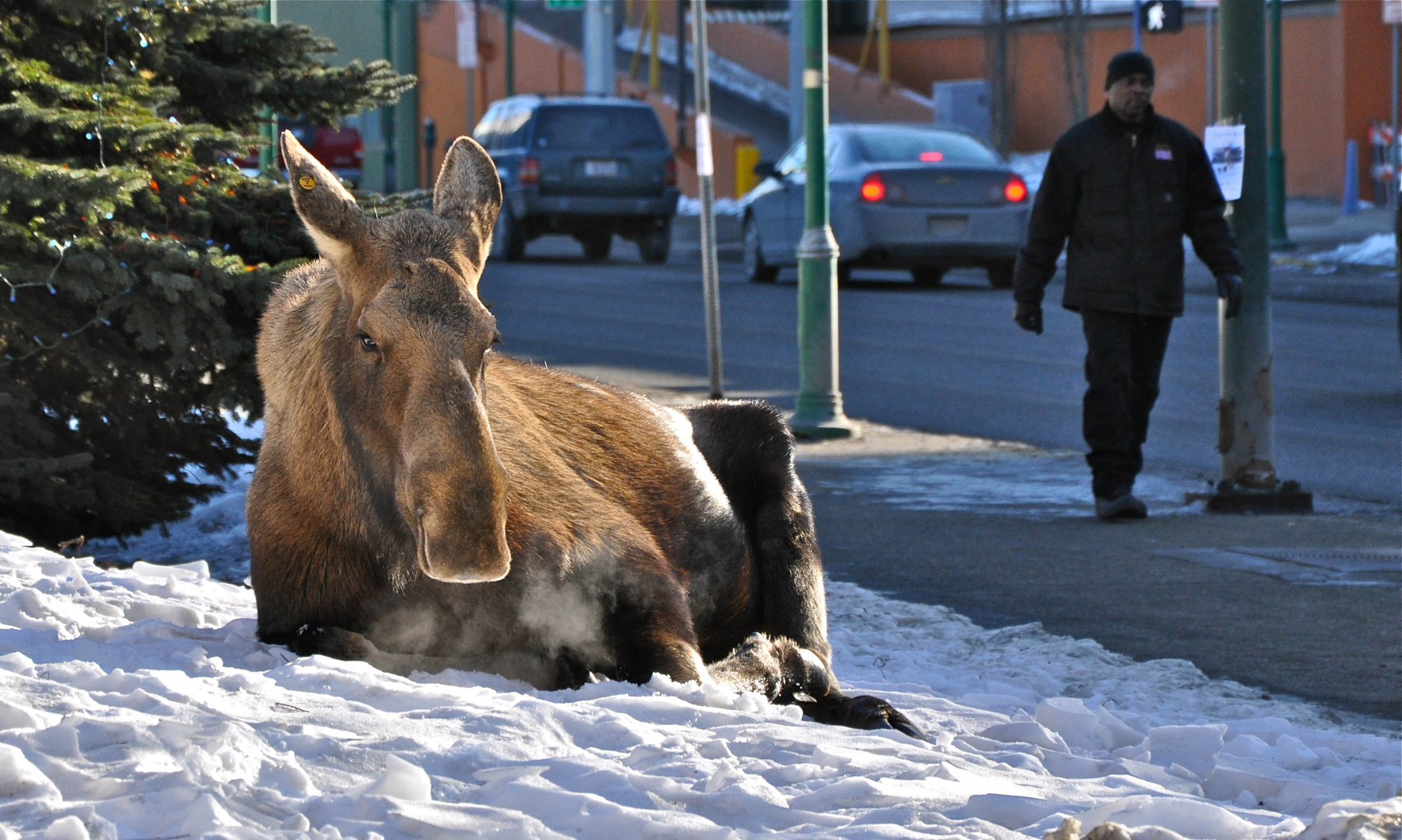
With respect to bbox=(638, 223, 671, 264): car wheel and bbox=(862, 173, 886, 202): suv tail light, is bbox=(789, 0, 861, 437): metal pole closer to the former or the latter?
bbox=(862, 173, 886, 202): suv tail light

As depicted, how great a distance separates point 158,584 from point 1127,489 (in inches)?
183

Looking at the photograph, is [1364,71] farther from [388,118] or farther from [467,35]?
[388,118]

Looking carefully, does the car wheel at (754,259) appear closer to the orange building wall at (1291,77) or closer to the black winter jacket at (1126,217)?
the orange building wall at (1291,77)

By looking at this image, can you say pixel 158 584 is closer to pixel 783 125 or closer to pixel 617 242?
pixel 617 242

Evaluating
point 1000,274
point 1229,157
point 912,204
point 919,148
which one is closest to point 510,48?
point 919,148

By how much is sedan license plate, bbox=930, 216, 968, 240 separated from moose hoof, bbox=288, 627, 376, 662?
16394mm

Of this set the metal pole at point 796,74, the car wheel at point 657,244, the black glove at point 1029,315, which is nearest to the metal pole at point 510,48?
the metal pole at point 796,74

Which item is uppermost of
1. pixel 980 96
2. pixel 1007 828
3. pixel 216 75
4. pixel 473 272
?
pixel 980 96

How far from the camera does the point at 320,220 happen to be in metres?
4.48

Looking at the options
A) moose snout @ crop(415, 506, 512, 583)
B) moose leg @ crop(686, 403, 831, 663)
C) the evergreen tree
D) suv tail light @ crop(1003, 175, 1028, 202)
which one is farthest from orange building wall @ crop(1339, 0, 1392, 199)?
moose snout @ crop(415, 506, 512, 583)

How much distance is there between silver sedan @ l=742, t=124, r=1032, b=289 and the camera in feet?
66.8

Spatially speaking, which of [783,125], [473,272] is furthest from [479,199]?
[783,125]

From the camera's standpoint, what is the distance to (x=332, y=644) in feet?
15.2

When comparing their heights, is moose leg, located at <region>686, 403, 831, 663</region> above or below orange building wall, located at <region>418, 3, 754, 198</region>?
below
